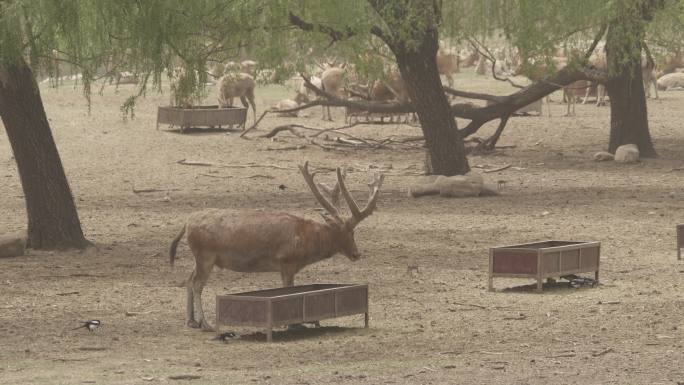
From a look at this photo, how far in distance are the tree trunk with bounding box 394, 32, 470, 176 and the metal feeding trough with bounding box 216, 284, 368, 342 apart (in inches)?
449

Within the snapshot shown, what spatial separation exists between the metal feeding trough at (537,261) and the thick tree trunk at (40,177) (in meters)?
5.27

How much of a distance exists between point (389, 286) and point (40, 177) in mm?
4681

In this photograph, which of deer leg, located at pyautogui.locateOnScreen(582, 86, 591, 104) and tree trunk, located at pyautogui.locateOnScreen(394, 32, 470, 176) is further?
deer leg, located at pyautogui.locateOnScreen(582, 86, 591, 104)

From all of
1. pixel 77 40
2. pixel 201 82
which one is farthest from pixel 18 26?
pixel 201 82

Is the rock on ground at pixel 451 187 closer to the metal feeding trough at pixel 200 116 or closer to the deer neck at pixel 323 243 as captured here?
the deer neck at pixel 323 243

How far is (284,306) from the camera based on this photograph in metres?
11.4

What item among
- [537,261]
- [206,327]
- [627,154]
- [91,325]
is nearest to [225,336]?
[206,327]

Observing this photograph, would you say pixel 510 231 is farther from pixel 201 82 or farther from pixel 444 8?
pixel 444 8

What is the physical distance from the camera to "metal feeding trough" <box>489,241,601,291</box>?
553 inches

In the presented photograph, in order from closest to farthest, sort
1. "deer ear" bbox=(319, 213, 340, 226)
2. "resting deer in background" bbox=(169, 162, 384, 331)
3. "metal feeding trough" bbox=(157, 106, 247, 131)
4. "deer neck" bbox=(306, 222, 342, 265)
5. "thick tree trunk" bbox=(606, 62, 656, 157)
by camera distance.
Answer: "resting deer in background" bbox=(169, 162, 384, 331) → "deer neck" bbox=(306, 222, 342, 265) → "deer ear" bbox=(319, 213, 340, 226) → "thick tree trunk" bbox=(606, 62, 656, 157) → "metal feeding trough" bbox=(157, 106, 247, 131)

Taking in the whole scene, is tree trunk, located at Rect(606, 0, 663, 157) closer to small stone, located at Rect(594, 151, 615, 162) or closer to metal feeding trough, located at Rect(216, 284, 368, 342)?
small stone, located at Rect(594, 151, 615, 162)

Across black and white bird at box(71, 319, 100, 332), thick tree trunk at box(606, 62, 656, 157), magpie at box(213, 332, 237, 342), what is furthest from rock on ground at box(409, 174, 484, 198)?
magpie at box(213, 332, 237, 342)

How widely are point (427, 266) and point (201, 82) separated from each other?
4009mm

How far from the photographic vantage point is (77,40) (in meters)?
15.4
